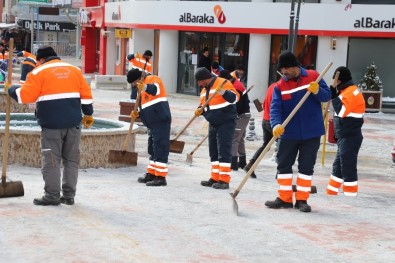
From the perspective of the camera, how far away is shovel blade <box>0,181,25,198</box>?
848 cm

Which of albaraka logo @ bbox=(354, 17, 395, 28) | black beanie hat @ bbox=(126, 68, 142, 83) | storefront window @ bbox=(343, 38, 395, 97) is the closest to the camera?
black beanie hat @ bbox=(126, 68, 142, 83)

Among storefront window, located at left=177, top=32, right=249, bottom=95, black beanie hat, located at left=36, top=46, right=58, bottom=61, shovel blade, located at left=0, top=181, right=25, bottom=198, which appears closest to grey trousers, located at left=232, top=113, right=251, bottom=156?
shovel blade, located at left=0, top=181, right=25, bottom=198

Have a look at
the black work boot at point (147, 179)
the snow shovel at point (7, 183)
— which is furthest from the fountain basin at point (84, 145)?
the snow shovel at point (7, 183)

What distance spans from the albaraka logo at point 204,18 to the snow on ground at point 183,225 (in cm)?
1777

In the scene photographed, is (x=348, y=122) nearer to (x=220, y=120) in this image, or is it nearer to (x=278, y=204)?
(x=220, y=120)

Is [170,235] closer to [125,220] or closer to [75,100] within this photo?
[125,220]

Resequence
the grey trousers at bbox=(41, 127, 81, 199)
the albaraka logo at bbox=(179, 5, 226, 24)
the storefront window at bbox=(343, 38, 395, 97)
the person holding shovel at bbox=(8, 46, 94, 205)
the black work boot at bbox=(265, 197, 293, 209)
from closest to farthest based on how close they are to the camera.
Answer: the person holding shovel at bbox=(8, 46, 94, 205) < the grey trousers at bbox=(41, 127, 81, 199) < the black work boot at bbox=(265, 197, 293, 209) < the storefront window at bbox=(343, 38, 395, 97) < the albaraka logo at bbox=(179, 5, 226, 24)

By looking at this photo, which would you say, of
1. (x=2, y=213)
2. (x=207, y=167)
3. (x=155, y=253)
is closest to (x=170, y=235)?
(x=155, y=253)

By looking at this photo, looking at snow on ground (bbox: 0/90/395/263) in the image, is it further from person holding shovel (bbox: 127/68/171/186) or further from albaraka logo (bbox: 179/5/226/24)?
albaraka logo (bbox: 179/5/226/24)

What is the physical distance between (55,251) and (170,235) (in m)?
1.16

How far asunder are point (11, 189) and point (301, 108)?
126 inches

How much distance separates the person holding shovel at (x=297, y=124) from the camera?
8584mm

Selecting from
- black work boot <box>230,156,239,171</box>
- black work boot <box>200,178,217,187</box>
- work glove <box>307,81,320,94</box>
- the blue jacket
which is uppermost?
work glove <box>307,81,320,94</box>

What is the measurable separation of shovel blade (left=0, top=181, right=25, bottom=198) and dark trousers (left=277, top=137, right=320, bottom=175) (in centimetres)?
282
